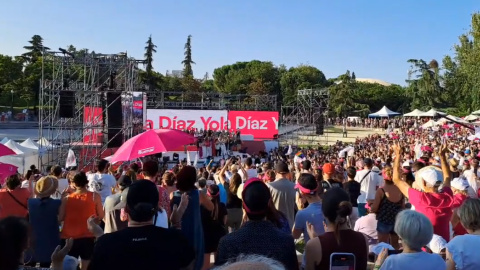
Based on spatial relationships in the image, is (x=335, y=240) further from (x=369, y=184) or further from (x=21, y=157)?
(x=21, y=157)

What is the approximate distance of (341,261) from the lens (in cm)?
272

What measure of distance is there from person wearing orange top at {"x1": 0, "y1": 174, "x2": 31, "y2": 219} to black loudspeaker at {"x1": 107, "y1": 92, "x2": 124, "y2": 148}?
12.4 meters

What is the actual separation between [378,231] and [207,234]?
217cm

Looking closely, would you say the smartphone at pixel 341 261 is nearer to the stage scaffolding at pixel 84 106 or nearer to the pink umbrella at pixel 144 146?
the pink umbrella at pixel 144 146

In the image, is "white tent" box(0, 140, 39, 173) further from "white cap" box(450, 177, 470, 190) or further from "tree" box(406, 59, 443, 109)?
"tree" box(406, 59, 443, 109)

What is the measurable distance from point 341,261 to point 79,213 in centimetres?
306

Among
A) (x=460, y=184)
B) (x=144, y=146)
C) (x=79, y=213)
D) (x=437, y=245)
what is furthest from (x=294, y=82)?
(x=437, y=245)

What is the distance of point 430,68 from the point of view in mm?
55094

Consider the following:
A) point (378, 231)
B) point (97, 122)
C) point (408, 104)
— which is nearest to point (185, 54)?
point (408, 104)

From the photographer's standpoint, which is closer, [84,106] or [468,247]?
[468,247]

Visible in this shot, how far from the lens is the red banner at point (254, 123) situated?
27234 mm

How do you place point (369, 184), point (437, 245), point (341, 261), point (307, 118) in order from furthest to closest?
1. point (307, 118)
2. point (369, 184)
3. point (437, 245)
4. point (341, 261)

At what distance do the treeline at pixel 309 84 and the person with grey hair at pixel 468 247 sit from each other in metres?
37.0

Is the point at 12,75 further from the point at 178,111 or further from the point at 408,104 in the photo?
the point at 408,104
